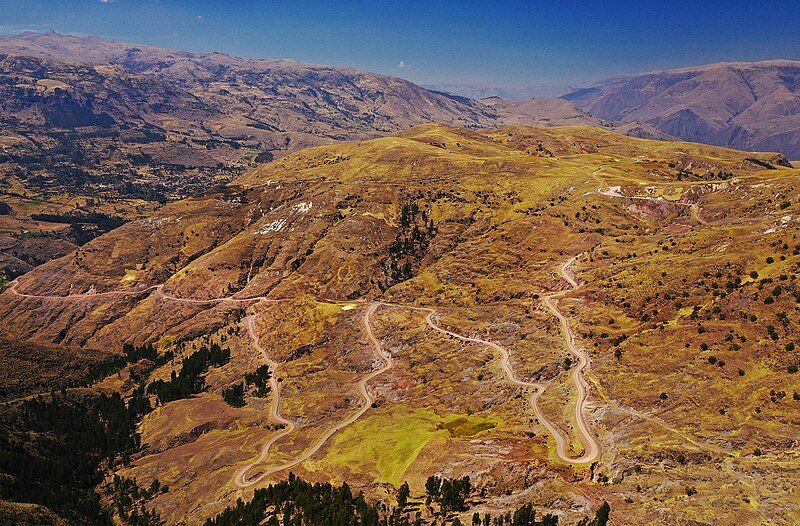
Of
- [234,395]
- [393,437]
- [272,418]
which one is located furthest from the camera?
[234,395]

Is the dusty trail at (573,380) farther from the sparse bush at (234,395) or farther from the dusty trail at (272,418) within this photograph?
the sparse bush at (234,395)

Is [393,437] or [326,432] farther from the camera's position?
[326,432]

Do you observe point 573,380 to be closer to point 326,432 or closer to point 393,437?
point 393,437

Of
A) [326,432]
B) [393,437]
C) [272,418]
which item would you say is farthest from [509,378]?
[272,418]

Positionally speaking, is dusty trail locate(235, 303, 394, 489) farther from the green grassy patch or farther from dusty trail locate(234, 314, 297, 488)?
the green grassy patch

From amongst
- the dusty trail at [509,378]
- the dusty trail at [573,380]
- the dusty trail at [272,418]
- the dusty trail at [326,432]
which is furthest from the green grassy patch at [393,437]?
the dusty trail at [272,418]

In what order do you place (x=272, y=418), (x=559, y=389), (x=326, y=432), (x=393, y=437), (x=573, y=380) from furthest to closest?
(x=272, y=418) < (x=326, y=432) < (x=393, y=437) < (x=573, y=380) < (x=559, y=389)

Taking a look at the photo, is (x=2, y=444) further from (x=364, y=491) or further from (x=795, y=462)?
(x=795, y=462)

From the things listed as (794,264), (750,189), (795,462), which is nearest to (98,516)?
(795,462)
